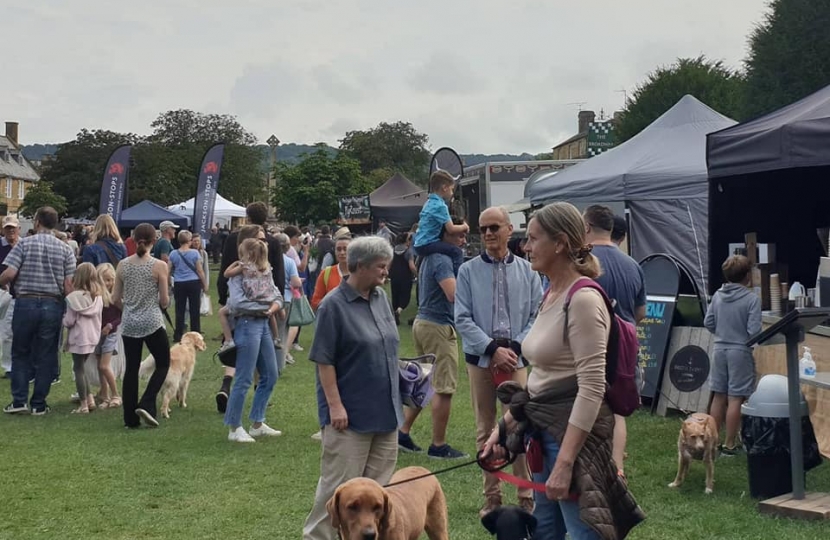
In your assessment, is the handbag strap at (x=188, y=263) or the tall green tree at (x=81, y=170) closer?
the handbag strap at (x=188, y=263)

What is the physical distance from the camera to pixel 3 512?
6773mm

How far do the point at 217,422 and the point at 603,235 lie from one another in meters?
4.95

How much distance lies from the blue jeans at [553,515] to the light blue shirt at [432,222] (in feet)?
12.4

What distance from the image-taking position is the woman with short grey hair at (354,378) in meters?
4.96

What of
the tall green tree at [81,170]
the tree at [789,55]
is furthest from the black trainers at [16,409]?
the tall green tree at [81,170]

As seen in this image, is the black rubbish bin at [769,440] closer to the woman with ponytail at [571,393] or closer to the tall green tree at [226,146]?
the woman with ponytail at [571,393]

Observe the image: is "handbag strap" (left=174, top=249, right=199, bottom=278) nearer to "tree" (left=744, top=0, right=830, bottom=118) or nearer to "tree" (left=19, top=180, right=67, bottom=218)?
"tree" (left=744, top=0, right=830, bottom=118)

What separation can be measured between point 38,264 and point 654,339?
6.39 metres

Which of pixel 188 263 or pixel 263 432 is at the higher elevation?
pixel 188 263

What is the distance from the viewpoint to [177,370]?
1060 cm

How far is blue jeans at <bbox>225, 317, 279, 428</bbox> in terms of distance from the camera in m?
8.69

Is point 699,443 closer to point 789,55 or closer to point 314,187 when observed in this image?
point 789,55

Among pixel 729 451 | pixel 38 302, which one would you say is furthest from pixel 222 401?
pixel 729 451

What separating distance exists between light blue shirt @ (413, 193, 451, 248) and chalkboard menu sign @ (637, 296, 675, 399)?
11.8 feet
